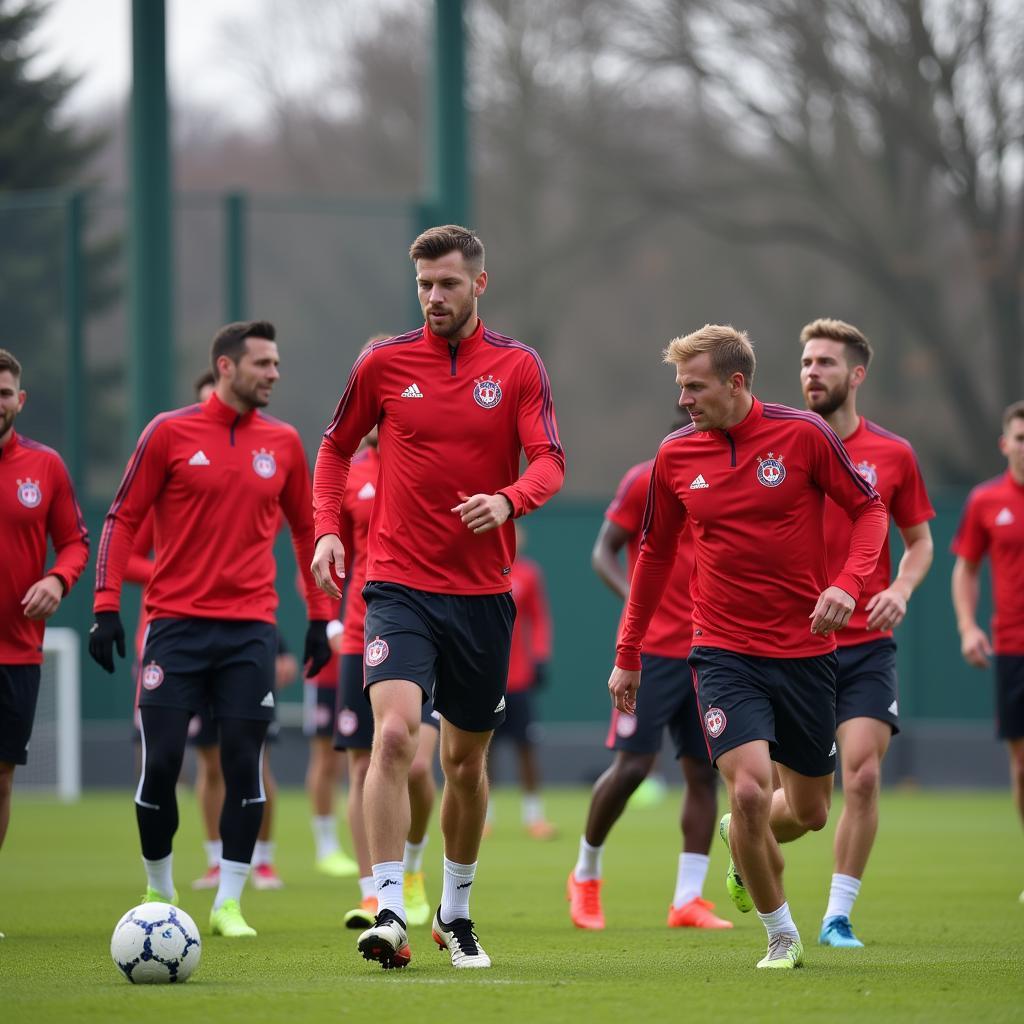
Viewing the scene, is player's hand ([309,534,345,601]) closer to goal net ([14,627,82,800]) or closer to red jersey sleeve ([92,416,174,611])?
red jersey sleeve ([92,416,174,611])

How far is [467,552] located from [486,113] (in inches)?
936

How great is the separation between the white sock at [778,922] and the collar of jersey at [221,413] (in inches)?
138

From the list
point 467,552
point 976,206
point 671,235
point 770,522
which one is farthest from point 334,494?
point 671,235

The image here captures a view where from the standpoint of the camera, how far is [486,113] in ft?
98.3

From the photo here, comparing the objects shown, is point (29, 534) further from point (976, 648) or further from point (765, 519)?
point (976, 648)

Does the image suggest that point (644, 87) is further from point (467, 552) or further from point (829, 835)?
point (467, 552)

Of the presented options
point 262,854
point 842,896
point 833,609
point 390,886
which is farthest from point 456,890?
point 262,854

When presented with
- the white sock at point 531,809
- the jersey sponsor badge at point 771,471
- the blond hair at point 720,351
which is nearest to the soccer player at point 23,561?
the blond hair at point 720,351

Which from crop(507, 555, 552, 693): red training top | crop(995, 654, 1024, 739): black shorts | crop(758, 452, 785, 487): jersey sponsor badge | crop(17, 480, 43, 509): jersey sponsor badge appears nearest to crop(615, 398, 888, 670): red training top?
crop(758, 452, 785, 487): jersey sponsor badge

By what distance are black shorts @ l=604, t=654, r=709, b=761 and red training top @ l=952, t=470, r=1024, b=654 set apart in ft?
9.49

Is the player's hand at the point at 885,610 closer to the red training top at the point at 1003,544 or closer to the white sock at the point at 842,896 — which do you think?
the white sock at the point at 842,896

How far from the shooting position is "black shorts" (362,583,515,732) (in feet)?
22.8

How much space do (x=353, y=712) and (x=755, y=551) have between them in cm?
277

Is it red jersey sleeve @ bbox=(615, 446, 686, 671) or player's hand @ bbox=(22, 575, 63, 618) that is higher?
red jersey sleeve @ bbox=(615, 446, 686, 671)
